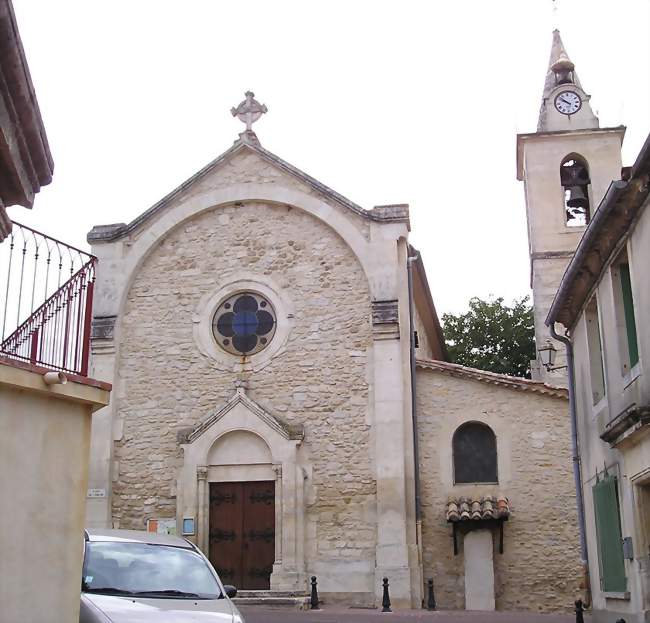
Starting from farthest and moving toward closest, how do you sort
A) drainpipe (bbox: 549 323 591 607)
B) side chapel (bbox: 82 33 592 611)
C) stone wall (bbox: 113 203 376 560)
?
stone wall (bbox: 113 203 376 560) < side chapel (bbox: 82 33 592 611) < drainpipe (bbox: 549 323 591 607)

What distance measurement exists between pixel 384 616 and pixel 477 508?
3.64m

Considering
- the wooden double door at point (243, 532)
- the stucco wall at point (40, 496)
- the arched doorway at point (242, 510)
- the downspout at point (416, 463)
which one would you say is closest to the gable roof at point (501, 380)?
the downspout at point (416, 463)

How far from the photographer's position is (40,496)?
6.95 metres

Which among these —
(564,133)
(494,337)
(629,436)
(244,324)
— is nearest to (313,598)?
Answer: (244,324)

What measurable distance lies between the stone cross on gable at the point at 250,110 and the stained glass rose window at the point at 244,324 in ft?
14.2

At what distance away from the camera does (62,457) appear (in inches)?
284

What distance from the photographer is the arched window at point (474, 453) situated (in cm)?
1908

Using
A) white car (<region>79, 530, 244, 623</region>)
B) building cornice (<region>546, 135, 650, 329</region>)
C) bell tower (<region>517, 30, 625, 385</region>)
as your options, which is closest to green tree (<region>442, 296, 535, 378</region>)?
bell tower (<region>517, 30, 625, 385</region>)

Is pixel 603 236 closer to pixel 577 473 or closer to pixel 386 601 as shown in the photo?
pixel 577 473

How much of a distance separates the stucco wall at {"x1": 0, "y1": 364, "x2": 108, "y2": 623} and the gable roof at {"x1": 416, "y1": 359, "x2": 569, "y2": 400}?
1270 cm

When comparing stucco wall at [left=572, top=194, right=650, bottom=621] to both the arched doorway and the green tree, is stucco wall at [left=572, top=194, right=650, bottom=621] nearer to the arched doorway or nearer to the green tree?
the arched doorway

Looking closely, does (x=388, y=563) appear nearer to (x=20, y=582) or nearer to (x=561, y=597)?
(x=561, y=597)

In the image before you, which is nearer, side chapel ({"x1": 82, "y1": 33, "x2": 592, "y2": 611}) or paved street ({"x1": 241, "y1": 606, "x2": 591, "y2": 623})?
paved street ({"x1": 241, "y1": 606, "x2": 591, "y2": 623})

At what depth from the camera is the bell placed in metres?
27.9
